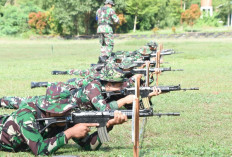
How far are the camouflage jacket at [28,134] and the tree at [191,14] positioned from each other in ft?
144

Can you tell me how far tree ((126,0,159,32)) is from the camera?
5091cm

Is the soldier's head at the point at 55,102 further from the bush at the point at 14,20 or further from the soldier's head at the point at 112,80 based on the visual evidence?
the bush at the point at 14,20

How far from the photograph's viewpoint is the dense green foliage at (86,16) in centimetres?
4484

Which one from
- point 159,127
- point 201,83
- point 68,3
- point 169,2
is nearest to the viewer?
point 159,127

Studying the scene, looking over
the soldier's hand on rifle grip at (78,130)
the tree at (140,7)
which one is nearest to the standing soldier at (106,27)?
the soldier's hand on rifle grip at (78,130)

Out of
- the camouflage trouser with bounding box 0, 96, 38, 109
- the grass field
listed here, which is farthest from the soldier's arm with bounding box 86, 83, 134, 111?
the camouflage trouser with bounding box 0, 96, 38, 109

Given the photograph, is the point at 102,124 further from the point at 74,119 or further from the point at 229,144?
the point at 229,144

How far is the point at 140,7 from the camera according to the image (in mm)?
52062

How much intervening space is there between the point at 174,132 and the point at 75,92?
1779 mm

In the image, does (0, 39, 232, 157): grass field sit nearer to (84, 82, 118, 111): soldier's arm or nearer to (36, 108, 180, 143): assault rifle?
(84, 82, 118, 111): soldier's arm

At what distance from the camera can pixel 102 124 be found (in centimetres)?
472

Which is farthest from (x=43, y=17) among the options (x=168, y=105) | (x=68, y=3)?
(x=168, y=105)

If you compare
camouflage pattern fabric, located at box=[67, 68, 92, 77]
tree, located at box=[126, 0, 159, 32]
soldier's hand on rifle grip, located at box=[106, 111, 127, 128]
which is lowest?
camouflage pattern fabric, located at box=[67, 68, 92, 77]

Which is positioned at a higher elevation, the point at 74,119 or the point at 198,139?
the point at 74,119
